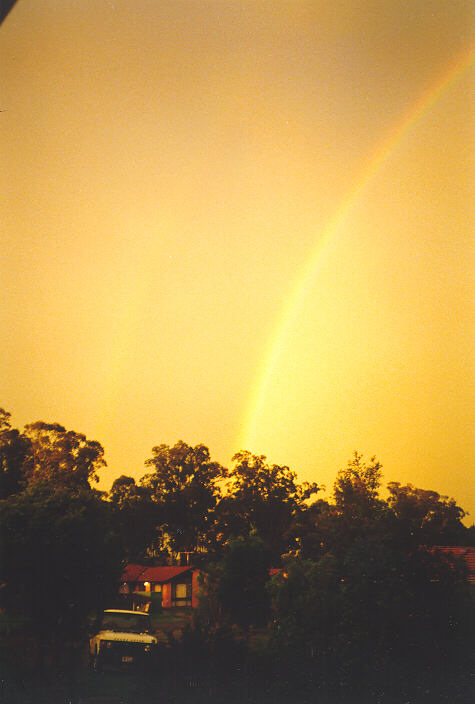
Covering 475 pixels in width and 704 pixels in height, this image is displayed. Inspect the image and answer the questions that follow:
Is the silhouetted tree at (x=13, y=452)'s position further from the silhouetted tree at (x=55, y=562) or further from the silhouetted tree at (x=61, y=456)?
the silhouetted tree at (x=55, y=562)

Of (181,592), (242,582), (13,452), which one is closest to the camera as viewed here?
(242,582)

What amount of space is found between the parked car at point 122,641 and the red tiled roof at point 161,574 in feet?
73.2

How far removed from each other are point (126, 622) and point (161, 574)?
24057mm

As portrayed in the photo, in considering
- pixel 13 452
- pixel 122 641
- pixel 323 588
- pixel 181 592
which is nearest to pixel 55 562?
pixel 122 641

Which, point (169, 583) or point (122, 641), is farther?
point (169, 583)

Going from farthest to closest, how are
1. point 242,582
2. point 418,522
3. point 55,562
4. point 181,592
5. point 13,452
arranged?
point 181,592, point 13,452, point 242,582, point 55,562, point 418,522

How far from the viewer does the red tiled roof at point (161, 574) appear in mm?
34094

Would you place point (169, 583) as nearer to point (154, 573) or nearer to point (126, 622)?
point (154, 573)

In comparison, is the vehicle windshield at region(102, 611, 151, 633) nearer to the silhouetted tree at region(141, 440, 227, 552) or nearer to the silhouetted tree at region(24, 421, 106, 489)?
the silhouetted tree at region(24, 421, 106, 489)

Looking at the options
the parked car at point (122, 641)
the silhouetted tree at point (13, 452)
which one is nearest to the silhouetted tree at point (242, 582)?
the parked car at point (122, 641)

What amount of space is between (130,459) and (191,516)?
32.5 ft

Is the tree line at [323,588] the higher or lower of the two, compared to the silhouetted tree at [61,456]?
lower

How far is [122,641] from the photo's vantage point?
Result: 10898mm

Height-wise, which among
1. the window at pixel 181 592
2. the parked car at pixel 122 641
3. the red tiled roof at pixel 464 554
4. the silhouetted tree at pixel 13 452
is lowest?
the parked car at pixel 122 641
